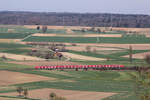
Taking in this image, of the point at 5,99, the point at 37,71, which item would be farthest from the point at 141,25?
the point at 5,99

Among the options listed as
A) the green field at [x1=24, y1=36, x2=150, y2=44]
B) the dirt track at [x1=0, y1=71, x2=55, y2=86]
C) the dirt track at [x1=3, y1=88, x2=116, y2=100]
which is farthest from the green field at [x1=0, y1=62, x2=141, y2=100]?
the green field at [x1=24, y1=36, x2=150, y2=44]

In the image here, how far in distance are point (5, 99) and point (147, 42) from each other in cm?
7486

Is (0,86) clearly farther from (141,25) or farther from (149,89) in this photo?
(141,25)

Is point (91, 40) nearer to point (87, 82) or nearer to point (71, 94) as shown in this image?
point (87, 82)

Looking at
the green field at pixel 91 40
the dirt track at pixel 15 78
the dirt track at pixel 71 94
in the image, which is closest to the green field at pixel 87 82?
the dirt track at pixel 71 94

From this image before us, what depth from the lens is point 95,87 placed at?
139 feet

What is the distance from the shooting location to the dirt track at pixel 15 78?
155 feet

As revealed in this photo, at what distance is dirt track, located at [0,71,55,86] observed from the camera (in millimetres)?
47344

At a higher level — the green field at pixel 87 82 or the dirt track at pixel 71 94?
the dirt track at pixel 71 94

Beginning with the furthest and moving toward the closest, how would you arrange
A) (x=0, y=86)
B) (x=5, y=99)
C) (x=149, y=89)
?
1. (x=0, y=86)
2. (x=5, y=99)
3. (x=149, y=89)

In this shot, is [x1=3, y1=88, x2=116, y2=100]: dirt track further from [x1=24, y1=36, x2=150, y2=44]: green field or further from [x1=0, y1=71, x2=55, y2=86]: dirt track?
[x1=24, y1=36, x2=150, y2=44]: green field

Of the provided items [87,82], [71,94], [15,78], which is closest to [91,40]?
[15,78]

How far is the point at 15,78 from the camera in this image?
49375mm

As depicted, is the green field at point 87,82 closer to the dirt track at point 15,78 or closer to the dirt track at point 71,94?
the dirt track at point 71,94
